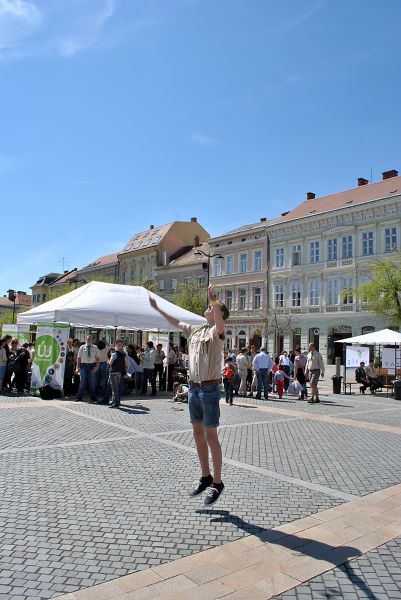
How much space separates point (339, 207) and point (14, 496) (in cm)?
3810

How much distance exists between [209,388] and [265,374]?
36.9 feet

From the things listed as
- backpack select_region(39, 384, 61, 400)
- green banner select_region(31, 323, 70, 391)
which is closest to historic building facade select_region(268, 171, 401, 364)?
green banner select_region(31, 323, 70, 391)

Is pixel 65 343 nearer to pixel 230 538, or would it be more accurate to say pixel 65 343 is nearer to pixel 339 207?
pixel 230 538

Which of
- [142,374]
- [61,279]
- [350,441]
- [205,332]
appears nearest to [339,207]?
[142,374]

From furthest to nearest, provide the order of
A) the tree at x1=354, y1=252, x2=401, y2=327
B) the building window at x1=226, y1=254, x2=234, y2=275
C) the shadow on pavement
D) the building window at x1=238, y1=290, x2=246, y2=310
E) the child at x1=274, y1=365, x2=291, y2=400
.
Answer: the building window at x1=226, y1=254, x2=234, y2=275, the building window at x1=238, y1=290, x2=246, y2=310, the tree at x1=354, y1=252, x2=401, y2=327, the child at x1=274, y1=365, x2=291, y2=400, the shadow on pavement

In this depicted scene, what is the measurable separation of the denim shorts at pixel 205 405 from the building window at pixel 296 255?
3844 cm

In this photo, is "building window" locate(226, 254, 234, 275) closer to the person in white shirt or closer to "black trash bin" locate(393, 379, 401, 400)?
"black trash bin" locate(393, 379, 401, 400)

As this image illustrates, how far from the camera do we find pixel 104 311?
52.2 ft

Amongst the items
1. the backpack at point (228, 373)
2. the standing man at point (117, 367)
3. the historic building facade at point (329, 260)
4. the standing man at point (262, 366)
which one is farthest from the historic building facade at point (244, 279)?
the standing man at point (117, 367)

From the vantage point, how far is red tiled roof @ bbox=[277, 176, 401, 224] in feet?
123

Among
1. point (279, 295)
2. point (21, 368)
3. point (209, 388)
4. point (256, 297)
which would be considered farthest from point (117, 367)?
point (256, 297)

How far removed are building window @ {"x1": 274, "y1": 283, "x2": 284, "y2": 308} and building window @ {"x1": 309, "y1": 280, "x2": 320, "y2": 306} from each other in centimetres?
300

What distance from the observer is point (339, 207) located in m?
39.4

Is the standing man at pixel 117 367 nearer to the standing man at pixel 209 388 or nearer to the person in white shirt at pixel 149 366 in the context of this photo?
the person in white shirt at pixel 149 366
